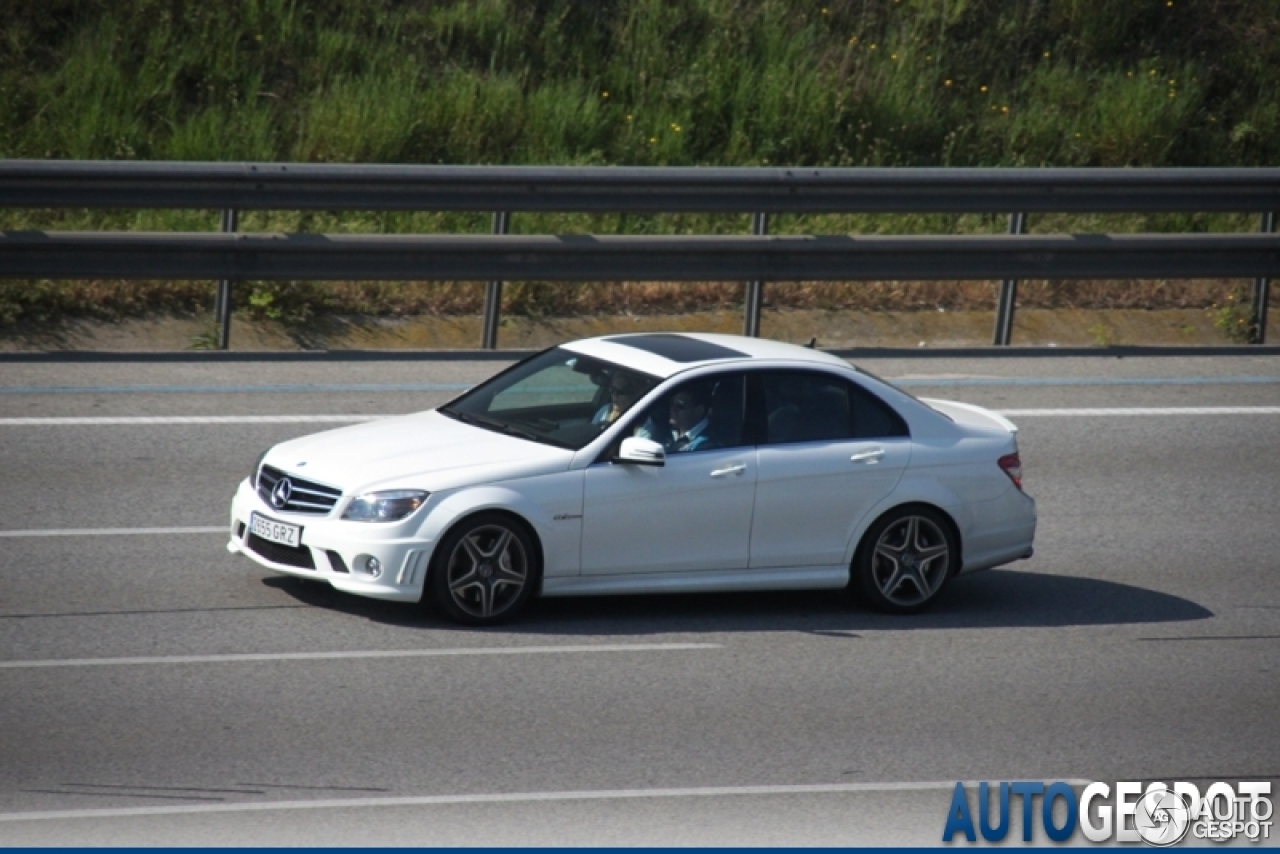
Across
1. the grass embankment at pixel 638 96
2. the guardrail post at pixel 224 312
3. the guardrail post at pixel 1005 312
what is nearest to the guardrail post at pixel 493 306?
the grass embankment at pixel 638 96

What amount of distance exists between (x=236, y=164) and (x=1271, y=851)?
10.5 m

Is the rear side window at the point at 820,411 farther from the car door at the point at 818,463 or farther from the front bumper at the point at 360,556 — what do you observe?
the front bumper at the point at 360,556

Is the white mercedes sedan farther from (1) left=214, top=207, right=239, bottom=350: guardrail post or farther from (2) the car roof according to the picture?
(1) left=214, top=207, right=239, bottom=350: guardrail post

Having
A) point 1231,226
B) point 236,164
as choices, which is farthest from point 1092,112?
point 236,164

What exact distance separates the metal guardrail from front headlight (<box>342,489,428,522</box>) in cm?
643

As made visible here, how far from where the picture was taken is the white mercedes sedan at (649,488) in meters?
8.91

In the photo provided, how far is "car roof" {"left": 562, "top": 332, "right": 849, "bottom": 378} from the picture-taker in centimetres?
982

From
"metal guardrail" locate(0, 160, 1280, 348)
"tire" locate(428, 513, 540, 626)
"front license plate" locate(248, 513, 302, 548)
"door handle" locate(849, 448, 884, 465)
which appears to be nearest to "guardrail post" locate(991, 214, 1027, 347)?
"metal guardrail" locate(0, 160, 1280, 348)

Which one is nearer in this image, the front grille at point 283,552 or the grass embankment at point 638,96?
the front grille at point 283,552

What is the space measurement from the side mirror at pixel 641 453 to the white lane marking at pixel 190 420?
391cm

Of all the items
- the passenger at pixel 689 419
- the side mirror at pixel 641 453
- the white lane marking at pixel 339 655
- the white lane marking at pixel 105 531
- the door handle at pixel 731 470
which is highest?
the passenger at pixel 689 419

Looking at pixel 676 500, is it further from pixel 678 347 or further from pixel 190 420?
pixel 190 420

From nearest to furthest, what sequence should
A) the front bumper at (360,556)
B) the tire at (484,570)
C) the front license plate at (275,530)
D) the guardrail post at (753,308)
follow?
the front bumper at (360,556)
the tire at (484,570)
the front license plate at (275,530)
the guardrail post at (753,308)

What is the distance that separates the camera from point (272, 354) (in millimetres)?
15008
